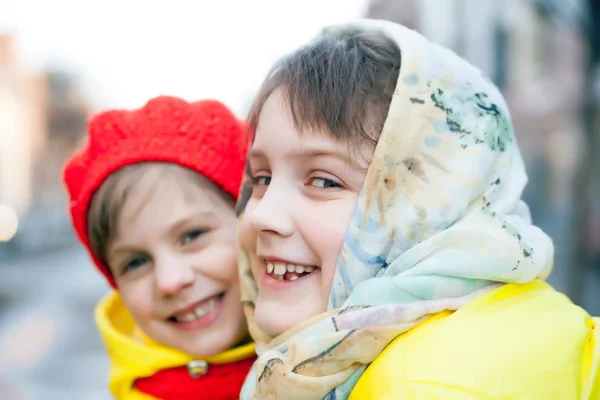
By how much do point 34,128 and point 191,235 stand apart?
38847mm

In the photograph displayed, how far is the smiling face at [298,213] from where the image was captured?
147 cm

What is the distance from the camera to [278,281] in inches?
62.1

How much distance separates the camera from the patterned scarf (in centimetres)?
132

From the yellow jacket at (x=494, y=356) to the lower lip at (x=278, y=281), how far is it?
308 millimetres

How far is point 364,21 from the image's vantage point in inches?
66.5

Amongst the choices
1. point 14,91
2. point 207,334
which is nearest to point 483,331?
point 207,334

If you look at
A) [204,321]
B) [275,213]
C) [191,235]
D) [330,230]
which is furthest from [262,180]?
[204,321]

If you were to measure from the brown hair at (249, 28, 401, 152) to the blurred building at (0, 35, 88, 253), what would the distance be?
1386 inches

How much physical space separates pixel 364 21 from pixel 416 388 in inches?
38.6

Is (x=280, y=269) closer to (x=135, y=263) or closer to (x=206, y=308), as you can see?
(x=206, y=308)

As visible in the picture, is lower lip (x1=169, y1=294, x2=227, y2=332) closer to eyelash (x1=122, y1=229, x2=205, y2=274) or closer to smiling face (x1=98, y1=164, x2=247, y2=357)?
smiling face (x1=98, y1=164, x2=247, y2=357)

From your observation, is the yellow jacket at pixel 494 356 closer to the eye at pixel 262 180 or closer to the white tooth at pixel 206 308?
the eye at pixel 262 180

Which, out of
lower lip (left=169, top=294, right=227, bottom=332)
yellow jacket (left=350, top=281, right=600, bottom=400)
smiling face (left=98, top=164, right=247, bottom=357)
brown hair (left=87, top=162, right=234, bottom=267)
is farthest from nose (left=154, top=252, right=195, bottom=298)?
yellow jacket (left=350, top=281, right=600, bottom=400)

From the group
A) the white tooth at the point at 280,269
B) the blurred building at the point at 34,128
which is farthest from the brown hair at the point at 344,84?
the blurred building at the point at 34,128
